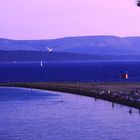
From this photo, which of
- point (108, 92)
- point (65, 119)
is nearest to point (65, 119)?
point (65, 119)

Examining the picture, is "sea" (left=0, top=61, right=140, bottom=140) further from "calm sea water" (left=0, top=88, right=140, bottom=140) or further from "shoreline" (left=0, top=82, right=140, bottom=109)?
"shoreline" (left=0, top=82, right=140, bottom=109)

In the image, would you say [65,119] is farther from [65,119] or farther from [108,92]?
[108,92]

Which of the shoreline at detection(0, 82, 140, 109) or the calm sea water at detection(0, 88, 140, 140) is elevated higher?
the shoreline at detection(0, 82, 140, 109)

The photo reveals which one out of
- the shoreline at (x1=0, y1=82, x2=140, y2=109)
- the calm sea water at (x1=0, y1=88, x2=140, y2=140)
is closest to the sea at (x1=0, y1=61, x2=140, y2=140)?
the calm sea water at (x1=0, y1=88, x2=140, y2=140)

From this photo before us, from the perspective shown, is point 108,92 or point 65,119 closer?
point 65,119

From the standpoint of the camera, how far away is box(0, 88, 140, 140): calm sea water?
5566cm

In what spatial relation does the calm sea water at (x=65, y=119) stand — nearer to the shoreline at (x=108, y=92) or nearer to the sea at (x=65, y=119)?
the sea at (x=65, y=119)

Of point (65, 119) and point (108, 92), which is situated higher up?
point (108, 92)

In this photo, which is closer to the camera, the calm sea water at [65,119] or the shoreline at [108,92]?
the calm sea water at [65,119]

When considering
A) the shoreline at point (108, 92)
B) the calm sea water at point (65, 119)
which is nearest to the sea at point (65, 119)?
the calm sea water at point (65, 119)

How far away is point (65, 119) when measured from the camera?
→ 6638 centimetres

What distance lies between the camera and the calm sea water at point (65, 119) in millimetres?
55656

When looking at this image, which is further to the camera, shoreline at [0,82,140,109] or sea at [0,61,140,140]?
shoreline at [0,82,140,109]

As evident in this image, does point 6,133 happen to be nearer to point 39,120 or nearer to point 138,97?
point 39,120
